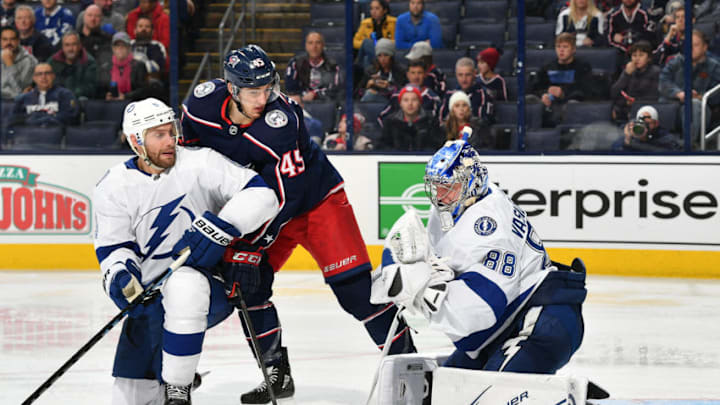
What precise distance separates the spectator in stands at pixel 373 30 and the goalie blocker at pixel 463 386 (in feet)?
15.4

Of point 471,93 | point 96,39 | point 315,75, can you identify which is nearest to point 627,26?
point 471,93

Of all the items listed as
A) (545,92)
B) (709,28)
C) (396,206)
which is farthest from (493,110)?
(709,28)

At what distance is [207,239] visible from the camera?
3.04 metres

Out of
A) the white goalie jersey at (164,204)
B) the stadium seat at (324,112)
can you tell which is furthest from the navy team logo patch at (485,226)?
the stadium seat at (324,112)

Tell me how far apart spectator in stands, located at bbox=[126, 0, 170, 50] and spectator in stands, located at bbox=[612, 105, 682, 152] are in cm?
323

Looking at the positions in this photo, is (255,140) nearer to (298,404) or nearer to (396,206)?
(298,404)

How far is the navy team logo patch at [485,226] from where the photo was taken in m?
2.82

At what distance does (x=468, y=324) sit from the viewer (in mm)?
2777

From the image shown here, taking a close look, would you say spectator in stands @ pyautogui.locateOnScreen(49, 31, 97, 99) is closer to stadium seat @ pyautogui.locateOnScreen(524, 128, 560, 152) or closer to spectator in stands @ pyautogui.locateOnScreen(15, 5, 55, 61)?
spectator in stands @ pyautogui.locateOnScreen(15, 5, 55, 61)

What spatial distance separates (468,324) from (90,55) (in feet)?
19.0

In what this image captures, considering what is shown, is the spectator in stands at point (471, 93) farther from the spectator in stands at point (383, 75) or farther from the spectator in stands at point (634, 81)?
the spectator in stands at point (634, 81)

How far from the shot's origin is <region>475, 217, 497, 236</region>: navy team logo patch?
282cm

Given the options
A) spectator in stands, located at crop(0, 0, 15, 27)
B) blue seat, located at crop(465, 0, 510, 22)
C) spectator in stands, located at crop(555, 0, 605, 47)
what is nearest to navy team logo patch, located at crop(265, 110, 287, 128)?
spectator in stands, located at crop(555, 0, 605, 47)

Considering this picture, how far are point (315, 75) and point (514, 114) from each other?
55.9 inches
